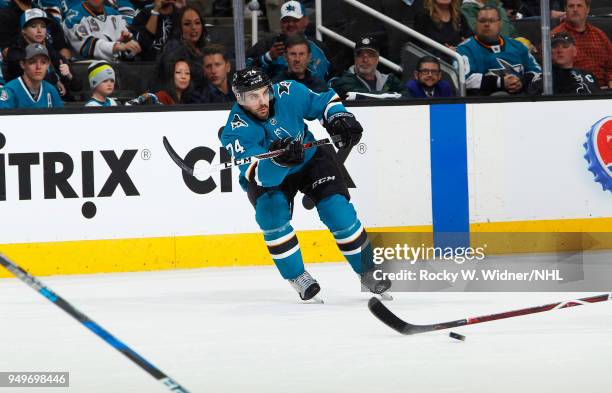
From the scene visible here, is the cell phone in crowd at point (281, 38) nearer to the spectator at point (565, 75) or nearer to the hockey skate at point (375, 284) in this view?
the spectator at point (565, 75)

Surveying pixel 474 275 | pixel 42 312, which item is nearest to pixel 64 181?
pixel 42 312

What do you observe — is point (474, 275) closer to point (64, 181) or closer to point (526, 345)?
point (526, 345)

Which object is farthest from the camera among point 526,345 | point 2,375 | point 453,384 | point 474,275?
point 474,275

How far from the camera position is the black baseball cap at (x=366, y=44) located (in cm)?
716

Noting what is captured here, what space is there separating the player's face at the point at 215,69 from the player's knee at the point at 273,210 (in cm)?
162

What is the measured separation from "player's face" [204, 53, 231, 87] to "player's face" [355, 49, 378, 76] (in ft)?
2.67

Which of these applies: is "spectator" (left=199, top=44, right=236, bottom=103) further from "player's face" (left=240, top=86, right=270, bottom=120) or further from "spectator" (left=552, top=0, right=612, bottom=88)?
"spectator" (left=552, top=0, right=612, bottom=88)

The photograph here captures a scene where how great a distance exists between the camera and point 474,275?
5.68 meters

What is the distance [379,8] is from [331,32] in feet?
2.01

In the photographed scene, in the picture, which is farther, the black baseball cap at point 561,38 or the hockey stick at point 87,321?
the black baseball cap at point 561,38

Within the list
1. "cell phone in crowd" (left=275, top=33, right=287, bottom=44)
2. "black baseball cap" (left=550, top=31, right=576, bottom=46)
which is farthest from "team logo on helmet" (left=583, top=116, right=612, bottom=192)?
"cell phone in crowd" (left=275, top=33, right=287, bottom=44)

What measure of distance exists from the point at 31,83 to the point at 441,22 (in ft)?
8.35

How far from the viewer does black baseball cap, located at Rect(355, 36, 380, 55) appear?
282 inches

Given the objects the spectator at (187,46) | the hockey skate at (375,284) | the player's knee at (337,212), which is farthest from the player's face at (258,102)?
the spectator at (187,46)
